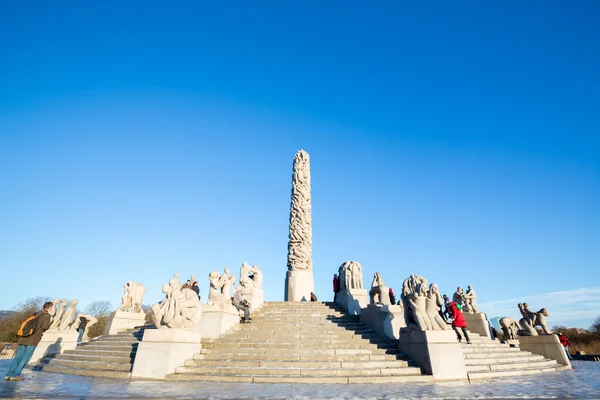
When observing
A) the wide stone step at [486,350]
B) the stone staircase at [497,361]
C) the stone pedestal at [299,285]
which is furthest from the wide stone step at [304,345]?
the stone pedestal at [299,285]

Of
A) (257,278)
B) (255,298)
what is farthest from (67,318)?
(257,278)

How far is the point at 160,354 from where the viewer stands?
26.2ft

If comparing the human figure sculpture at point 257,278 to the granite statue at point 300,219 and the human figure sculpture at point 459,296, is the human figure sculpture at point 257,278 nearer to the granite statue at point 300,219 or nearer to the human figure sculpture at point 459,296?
the granite statue at point 300,219

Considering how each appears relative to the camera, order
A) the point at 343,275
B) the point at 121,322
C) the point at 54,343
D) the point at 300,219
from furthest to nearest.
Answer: the point at 300,219
the point at 343,275
the point at 121,322
the point at 54,343

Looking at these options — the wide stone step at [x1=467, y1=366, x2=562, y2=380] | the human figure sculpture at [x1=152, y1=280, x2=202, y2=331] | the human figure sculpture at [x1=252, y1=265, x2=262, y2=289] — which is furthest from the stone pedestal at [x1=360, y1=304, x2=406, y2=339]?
the human figure sculpture at [x1=252, y1=265, x2=262, y2=289]

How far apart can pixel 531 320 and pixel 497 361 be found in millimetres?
4135

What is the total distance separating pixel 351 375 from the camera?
7.57m

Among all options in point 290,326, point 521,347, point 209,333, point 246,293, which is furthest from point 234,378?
point 521,347

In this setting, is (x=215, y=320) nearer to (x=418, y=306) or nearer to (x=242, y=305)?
(x=242, y=305)

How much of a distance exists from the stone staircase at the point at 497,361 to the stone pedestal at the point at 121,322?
12.9m

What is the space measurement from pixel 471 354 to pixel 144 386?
8682mm

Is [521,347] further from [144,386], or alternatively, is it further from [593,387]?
[144,386]

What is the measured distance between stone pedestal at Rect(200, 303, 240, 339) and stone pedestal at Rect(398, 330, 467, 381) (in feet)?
19.9

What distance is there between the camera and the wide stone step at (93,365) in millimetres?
8552
